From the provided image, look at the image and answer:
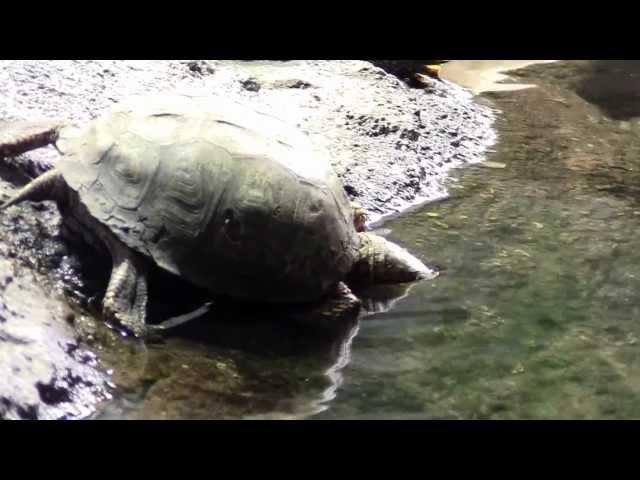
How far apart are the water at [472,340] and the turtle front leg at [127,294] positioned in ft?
0.66

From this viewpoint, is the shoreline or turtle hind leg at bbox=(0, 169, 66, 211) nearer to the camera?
the shoreline

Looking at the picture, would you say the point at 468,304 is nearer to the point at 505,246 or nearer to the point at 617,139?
the point at 505,246

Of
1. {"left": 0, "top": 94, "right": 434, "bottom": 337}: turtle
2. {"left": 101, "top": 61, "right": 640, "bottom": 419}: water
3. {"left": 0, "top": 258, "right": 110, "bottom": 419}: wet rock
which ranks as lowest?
{"left": 101, "top": 61, "right": 640, "bottom": 419}: water

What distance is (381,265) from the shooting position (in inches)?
211

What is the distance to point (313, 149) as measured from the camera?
16.7 feet

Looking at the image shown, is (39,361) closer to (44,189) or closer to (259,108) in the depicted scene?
(44,189)

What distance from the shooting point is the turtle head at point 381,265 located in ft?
17.4

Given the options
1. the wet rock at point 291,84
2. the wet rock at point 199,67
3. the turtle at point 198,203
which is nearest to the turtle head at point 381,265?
the turtle at point 198,203

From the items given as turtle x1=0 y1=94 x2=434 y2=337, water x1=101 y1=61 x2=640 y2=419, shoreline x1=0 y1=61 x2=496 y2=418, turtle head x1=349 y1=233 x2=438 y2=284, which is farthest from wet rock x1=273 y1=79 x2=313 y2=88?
turtle x1=0 y1=94 x2=434 y2=337

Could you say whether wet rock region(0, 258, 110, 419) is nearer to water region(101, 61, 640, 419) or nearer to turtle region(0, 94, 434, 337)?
water region(101, 61, 640, 419)

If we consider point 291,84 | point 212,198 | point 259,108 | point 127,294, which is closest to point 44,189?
point 127,294

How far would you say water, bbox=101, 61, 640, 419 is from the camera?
3877 millimetres

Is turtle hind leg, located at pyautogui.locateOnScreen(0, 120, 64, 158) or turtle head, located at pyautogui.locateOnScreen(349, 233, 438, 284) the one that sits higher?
turtle hind leg, located at pyautogui.locateOnScreen(0, 120, 64, 158)

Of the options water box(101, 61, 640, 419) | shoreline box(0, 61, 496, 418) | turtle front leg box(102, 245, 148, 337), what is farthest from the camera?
turtle front leg box(102, 245, 148, 337)
